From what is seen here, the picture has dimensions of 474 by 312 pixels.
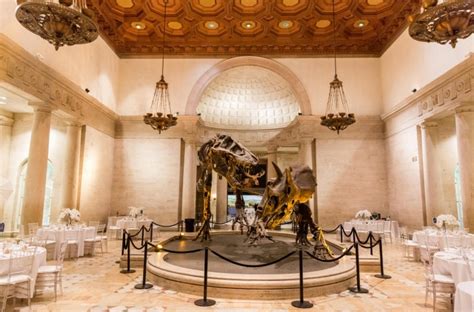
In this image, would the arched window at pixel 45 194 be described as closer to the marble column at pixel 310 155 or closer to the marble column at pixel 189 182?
the marble column at pixel 189 182

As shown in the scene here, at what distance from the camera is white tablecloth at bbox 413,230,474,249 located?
6961mm

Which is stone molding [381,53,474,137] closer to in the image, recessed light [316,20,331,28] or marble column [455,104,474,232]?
marble column [455,104,474,232]

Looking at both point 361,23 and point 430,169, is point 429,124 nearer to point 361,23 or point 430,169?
point 430,169

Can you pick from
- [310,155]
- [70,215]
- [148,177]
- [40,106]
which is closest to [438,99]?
[310,155]

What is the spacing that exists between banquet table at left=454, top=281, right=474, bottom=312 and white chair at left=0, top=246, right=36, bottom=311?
18.0 ft

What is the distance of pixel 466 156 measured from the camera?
911 cm

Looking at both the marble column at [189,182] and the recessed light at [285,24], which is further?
the marble column at [189,182]

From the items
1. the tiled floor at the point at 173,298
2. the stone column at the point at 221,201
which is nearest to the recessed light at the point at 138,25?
the stone column at the point at 221,201

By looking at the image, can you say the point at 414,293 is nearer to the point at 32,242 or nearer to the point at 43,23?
the point at 32,242

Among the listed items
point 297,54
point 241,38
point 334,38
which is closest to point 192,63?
point 241,38

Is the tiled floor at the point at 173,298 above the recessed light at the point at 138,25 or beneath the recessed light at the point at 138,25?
beneath

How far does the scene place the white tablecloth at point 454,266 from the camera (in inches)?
182

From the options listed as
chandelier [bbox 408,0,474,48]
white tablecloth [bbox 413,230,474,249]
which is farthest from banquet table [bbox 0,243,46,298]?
white tablecloth [bbox 413,230,474,249]

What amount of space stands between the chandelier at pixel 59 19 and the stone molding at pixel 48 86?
3469 mm
